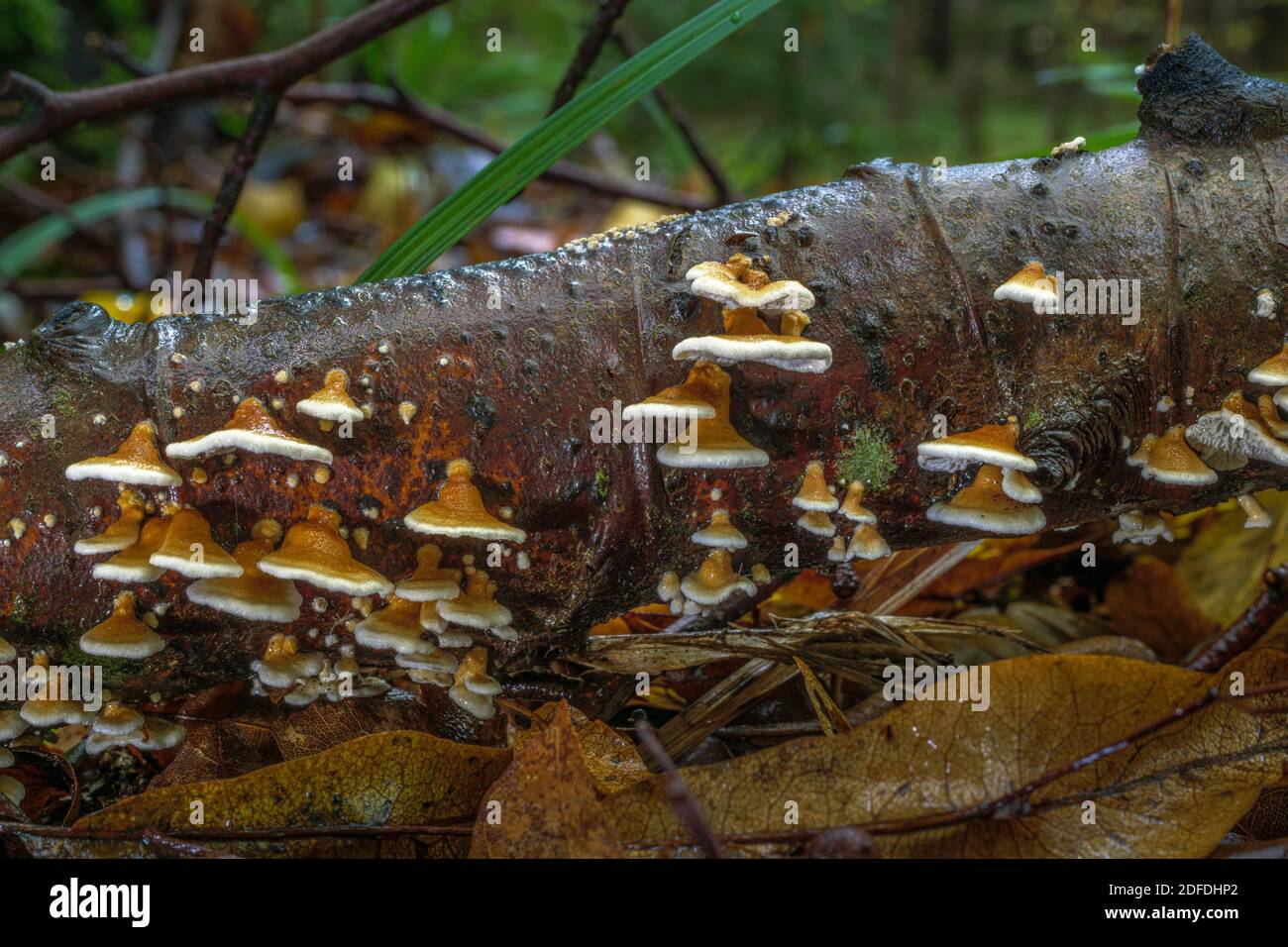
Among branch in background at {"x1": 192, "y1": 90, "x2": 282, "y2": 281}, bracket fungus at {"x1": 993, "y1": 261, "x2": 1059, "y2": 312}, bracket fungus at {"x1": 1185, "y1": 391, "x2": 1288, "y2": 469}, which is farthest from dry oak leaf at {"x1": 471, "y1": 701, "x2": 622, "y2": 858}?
branch in background at {"x1": 192, "y1": 90, "x2": 282, "y2": 281}

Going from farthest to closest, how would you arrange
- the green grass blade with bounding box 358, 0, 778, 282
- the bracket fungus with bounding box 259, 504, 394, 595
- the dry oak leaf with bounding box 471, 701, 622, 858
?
the green grass blade with bounding box 358, 0, 778, 282
the bracket fungus with bounding box 259, 504, 394, 595
the dry oak leaf with bounding box 471, 701, 622, 858

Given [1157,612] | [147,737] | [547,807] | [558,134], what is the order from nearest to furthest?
1. [547,807]
2. [147,737]
3. [558,134]
4. [1157,612]

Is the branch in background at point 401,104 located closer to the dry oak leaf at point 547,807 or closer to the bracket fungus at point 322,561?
the bracket fungus at point 322,561

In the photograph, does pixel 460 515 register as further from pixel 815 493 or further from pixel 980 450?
pixel 980 450

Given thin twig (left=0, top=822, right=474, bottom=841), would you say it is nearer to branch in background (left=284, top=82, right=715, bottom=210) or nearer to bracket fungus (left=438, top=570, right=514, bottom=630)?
bracket fungus (left=438, top=570, right=514, bottom=630)

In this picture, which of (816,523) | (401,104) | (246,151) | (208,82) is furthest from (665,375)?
(401,104)

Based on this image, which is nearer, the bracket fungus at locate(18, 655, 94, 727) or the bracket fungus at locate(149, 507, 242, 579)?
the bracket fungus at locate(149, 507, 242, 579)
